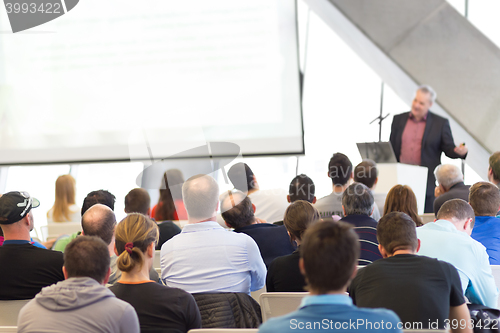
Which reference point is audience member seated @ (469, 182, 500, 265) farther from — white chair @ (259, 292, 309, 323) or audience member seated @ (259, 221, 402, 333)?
audience member seated @ (259, 221, 402, 333)

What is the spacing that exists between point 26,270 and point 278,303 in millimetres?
1135

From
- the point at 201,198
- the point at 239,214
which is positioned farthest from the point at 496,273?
the point at 201,198

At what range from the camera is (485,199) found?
2.55 m

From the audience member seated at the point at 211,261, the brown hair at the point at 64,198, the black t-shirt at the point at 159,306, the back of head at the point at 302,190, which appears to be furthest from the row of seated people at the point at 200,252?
the brown hair at the point at 64,198

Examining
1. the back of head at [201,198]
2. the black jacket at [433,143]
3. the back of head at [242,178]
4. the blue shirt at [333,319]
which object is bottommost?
the black jacket at [433,143]

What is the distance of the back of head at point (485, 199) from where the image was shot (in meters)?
2.54

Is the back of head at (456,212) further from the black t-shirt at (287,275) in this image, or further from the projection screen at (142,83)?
the projection screen at (142,83)

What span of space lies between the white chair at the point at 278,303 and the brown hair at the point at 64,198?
104 inches

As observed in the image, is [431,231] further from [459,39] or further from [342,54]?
[342,54]

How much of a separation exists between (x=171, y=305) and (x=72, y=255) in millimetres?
358

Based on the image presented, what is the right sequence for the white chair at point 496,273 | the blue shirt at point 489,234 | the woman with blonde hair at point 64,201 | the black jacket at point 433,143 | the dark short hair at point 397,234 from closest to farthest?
1. the dark short hair at point 397,234
2. the white chair at point 496,273
3. the blue shirt at point 489,234
4. the woman with blonde hair at point 64,201
5. the black jacket at point 433,143

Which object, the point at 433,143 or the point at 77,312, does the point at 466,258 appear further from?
the point at 433,143

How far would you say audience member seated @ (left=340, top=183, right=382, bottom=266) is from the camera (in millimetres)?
2309

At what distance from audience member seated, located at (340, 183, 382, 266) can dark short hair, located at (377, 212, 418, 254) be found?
599mm
